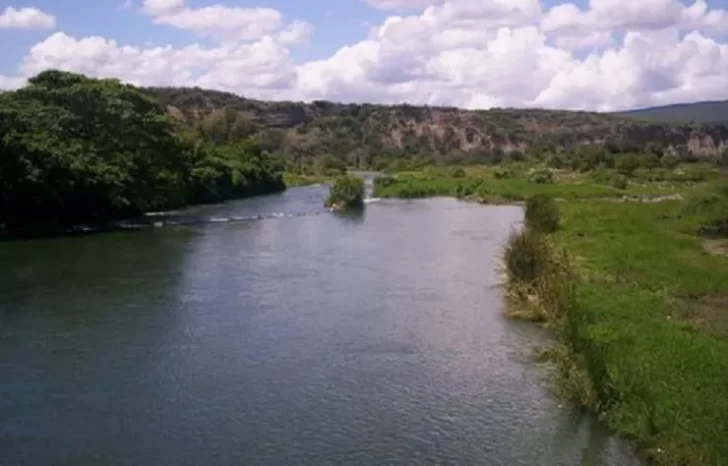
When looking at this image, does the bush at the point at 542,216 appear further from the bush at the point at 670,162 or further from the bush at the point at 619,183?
the bush at the point at 670,162

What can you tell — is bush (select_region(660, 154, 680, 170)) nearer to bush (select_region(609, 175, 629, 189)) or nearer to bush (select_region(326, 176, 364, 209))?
bush (select_region(609, 175, 629, 189))

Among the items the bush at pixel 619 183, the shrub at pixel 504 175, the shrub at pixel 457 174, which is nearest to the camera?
the bush at pixel 619 183

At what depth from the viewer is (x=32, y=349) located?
23516 millimetres

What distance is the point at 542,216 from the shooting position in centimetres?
4516

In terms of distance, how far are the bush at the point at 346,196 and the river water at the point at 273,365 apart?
26.4 meters

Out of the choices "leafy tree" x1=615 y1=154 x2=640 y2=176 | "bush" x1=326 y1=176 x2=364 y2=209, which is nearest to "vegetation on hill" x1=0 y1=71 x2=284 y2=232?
"bush" x1=326 y1=176 x2=364 y2=209

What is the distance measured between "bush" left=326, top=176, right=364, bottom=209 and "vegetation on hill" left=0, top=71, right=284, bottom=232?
12.3 meters

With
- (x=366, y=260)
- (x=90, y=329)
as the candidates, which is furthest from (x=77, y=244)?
(x=90, y=329)

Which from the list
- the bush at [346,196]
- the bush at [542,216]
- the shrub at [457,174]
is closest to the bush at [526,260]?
the bush at [542,216]

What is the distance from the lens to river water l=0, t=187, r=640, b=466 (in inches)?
655

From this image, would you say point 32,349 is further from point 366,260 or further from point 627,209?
point 627,209

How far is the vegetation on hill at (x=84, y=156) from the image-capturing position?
49688mm

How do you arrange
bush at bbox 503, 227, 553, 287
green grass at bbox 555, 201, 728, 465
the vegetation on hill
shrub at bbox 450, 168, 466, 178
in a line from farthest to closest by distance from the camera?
shrub at bbox 450, 168, 466, 178, the vegetation on hill, bush at bbox 503, 227, 553, 287, green grass at bbox 555, 201, 728, 465

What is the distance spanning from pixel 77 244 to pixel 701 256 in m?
30.2
